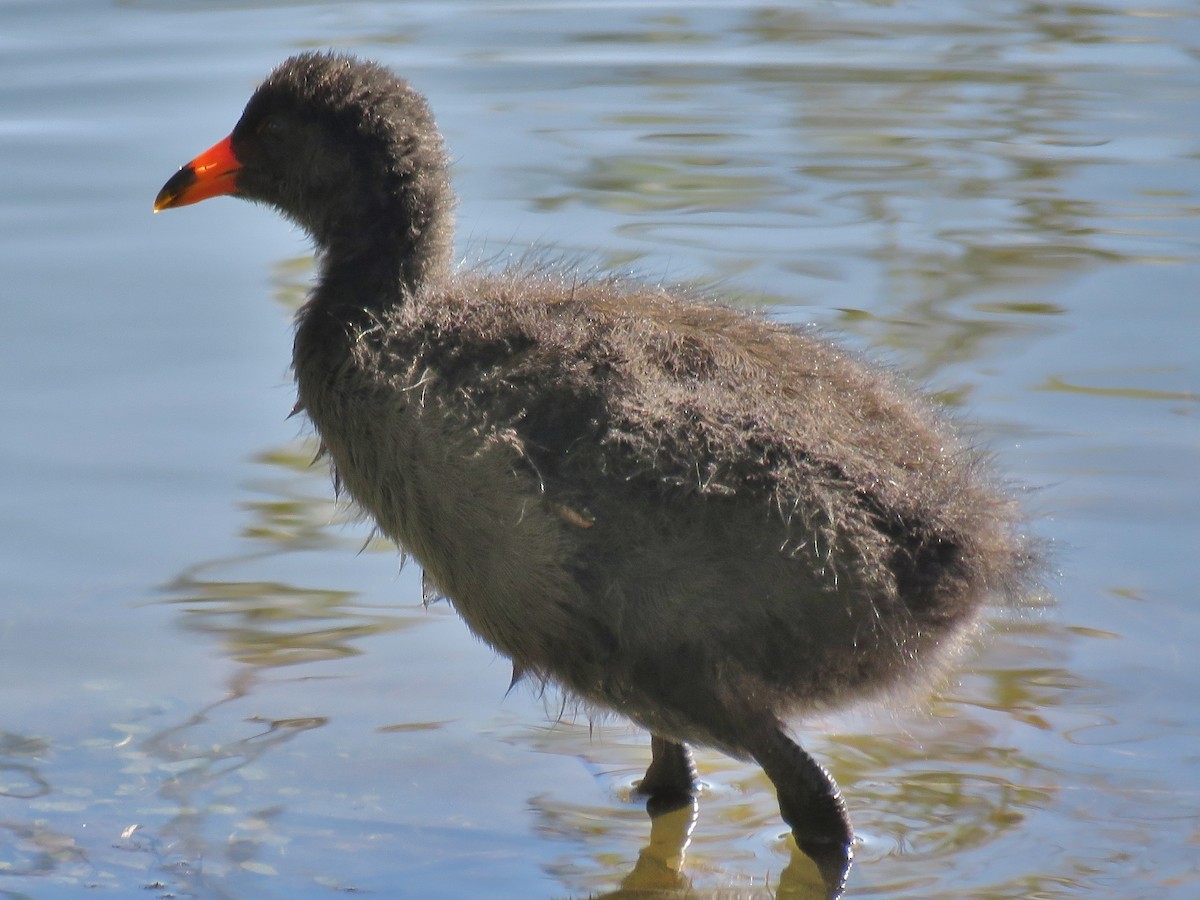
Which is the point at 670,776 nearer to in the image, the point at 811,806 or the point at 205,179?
the point at 811,806

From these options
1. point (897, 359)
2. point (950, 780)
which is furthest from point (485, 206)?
point (950, 780)

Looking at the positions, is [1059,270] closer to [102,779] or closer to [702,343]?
[702,343]

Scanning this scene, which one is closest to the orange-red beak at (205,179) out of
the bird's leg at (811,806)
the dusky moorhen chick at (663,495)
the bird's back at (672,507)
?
the dusky moorhen chick at (663,495)

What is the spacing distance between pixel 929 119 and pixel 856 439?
15.8ft

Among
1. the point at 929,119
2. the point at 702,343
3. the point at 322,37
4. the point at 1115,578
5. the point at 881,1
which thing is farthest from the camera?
the point at 881,1

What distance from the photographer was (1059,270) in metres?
6.30

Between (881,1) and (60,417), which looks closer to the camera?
(60,417)

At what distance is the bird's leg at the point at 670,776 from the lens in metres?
3.92

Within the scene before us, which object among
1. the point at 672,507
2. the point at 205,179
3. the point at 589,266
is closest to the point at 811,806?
the point at 672,507

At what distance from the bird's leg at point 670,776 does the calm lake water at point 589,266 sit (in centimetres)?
10

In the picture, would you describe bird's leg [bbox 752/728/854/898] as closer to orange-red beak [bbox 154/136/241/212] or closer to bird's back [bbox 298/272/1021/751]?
bird's back [bbox 298/272/1021/751]

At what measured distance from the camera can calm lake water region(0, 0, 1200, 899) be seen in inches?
149

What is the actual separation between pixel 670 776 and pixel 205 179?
1.76 meters

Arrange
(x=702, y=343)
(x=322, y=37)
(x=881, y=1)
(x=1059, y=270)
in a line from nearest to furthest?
(x=702, y=343), (x=1059, y=270), (x=322, y=37), (x=881, y=1)
